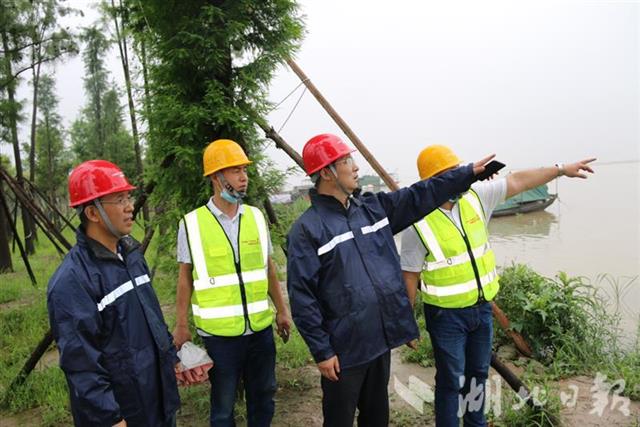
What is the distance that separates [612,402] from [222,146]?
12.1ft

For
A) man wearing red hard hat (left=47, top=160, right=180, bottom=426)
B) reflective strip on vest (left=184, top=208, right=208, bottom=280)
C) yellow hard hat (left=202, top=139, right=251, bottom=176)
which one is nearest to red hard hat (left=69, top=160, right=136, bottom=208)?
man wearing red hard hat (left=47, top=160, right=180, bottom=426)

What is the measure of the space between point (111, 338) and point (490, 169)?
2128mm

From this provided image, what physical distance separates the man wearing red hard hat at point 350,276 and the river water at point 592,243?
4137 mm

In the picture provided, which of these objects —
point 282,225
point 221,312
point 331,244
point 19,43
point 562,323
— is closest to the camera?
point 331,244

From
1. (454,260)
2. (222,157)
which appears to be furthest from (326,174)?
(454,260)

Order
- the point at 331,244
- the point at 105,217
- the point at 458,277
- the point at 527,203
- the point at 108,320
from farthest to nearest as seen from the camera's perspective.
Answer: the point at 527,203, the point at 458,277, the point at 331,244, the point at 105,217, the point at 108,320

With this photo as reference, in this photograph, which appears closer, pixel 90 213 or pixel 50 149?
pixel 90 213

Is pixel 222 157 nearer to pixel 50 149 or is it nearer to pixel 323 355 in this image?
pixel 323 355

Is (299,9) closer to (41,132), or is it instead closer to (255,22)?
(255,22)

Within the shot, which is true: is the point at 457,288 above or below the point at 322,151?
below

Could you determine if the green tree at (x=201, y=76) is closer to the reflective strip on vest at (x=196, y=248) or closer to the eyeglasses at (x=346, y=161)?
the reflective strip on vest at (x=196, y=248)

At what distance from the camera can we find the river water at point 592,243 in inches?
284

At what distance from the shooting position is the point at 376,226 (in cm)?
254

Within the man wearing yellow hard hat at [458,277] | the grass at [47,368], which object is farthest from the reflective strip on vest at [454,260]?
the grass at [47,368]
